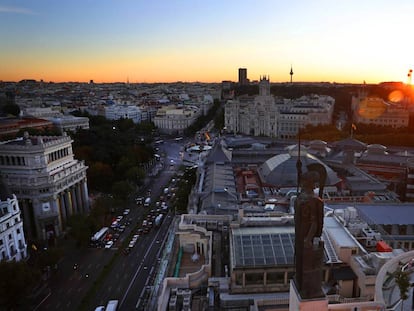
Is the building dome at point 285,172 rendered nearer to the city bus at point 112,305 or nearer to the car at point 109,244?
the car at point 109,244

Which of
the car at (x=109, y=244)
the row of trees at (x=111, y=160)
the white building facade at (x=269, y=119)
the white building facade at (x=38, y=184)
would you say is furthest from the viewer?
the white building facade at (x=269, y=119)

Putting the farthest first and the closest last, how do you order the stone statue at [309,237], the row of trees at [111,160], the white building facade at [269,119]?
the white building facade at [269,119], the row of trees at [111,160], the stone statue at [309,237]

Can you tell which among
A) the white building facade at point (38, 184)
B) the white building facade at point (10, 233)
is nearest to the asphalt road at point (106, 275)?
the white building facade at point (38, 184)

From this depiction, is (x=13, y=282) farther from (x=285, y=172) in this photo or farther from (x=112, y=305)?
(x=285, y=172)

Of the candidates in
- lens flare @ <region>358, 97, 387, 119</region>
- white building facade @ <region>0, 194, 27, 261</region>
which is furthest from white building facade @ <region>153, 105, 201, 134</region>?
white building facade @ <region>0, 194, 27, 261</region>

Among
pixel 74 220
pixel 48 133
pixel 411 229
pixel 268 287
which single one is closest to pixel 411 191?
pixel 411 229

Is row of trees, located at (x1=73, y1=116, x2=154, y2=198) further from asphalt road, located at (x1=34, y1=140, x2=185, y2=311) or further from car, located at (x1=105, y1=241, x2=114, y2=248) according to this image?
asphalt road, located at (x1=34, y1=140, x2=185, y2=311)

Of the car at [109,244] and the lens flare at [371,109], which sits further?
the lens flare at [371,109]
